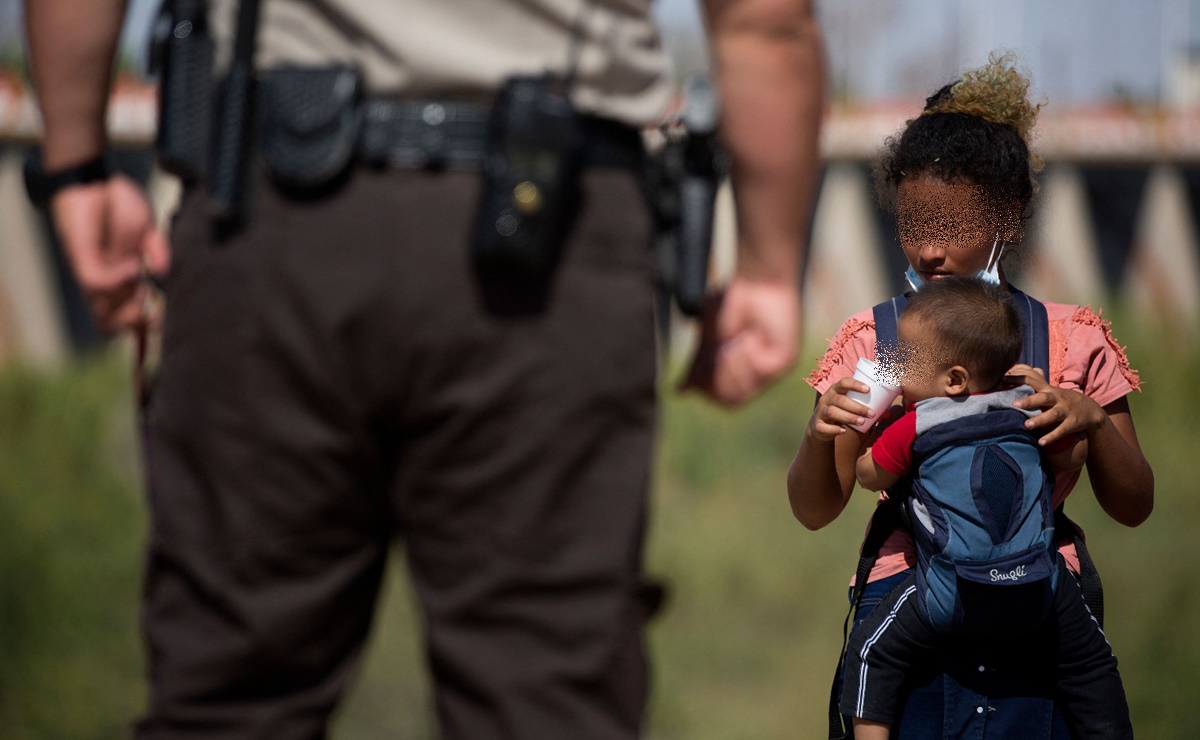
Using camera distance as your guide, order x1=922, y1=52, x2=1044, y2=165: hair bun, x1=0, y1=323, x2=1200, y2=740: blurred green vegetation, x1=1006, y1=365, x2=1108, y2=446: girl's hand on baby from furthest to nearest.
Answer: x1=0, y1=323, x2=1200, y2=740: blurred green vegetation < x1=922, y1=52, x2=1044, y2=165: hair bun < x1=1006, y1=365, x2=1108, y2=446: girl's hand on baby

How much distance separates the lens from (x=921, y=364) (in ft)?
3.57

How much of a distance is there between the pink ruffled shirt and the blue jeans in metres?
0.10

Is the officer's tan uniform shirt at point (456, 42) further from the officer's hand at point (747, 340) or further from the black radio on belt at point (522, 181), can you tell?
the officer's hand at point (747, 340)

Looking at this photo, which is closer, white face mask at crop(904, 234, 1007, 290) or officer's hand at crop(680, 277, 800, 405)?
white face mask at crop(904, 234, 1007, 290)

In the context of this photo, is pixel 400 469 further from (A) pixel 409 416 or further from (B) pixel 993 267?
(B) pixel 993 267

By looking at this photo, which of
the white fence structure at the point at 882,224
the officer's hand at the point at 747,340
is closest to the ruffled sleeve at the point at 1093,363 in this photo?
the officer's hand at the point at 747,340

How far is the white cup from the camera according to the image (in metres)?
1.07

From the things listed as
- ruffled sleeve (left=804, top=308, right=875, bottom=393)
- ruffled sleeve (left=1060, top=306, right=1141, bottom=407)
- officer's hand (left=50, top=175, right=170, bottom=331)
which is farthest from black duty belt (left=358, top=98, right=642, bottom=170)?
ruffled sleeve (left=1060, top=306, right=1141, bottom=407)

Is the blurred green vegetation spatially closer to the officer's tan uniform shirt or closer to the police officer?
the police officer

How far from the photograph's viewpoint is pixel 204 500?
1.21 meters

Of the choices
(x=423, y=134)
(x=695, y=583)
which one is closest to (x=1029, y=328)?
(x=423, y=134)

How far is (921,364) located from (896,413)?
62 mm

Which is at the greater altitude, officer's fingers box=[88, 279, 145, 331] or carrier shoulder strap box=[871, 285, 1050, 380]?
carrier shoulder strap box=[871, 285, 1050, 380]

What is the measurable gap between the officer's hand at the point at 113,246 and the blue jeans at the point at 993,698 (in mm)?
949
